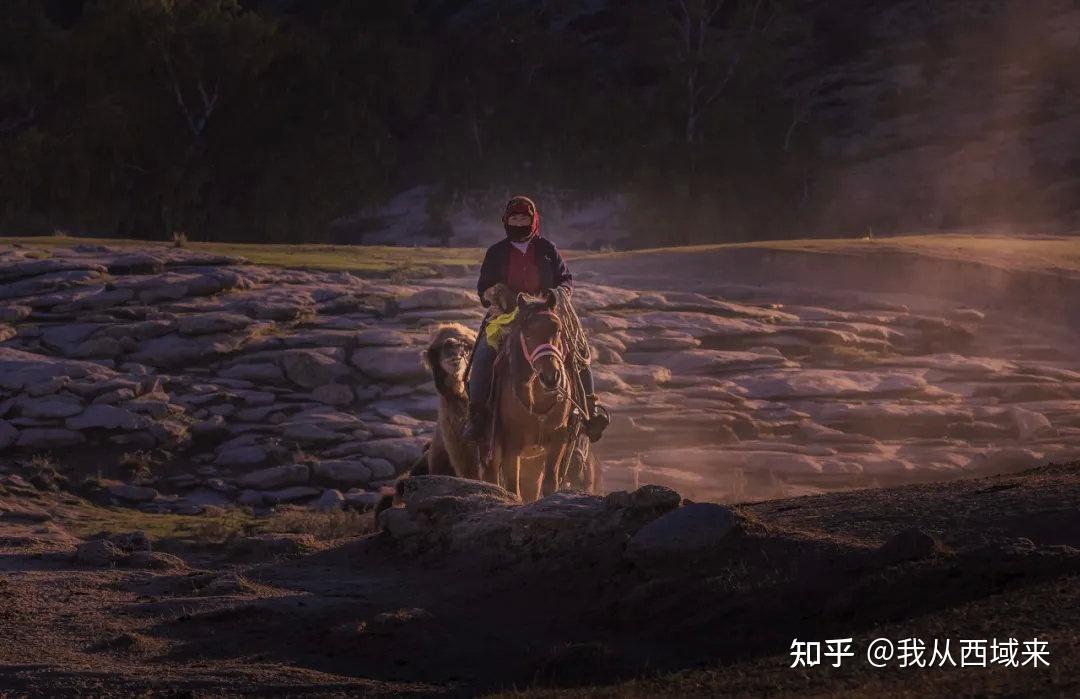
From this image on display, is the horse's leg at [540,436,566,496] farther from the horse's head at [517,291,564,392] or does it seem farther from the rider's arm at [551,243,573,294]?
the rider's arm at [551,243,573,294]

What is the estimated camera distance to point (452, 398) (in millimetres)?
15086

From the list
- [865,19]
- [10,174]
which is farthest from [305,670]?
[865,19]

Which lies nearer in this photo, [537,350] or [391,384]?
[537,350]

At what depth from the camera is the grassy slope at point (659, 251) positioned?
103ft

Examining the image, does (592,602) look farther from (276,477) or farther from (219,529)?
(276,477)

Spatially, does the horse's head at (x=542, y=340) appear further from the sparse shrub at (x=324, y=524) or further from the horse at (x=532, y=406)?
the sparse shrub at (x=324, y=524)

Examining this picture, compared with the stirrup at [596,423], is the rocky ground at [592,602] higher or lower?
lower

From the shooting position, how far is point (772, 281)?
33.0m

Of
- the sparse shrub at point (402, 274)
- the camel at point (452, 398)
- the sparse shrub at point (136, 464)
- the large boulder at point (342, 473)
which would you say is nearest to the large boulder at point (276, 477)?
the large boulder at point (342, 473)

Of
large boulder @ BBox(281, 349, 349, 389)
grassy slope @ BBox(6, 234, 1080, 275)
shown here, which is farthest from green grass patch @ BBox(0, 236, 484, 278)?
large boulder @ BBox(281, 349, 349, 389)

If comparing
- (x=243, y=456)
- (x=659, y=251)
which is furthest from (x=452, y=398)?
(x=659, y=251)

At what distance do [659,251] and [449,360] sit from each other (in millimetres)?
20216

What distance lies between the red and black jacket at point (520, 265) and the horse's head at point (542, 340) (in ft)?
2.67

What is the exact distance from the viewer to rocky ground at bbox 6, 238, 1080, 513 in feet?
68.1
